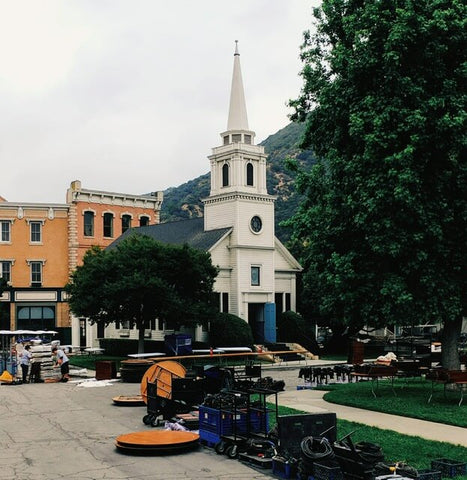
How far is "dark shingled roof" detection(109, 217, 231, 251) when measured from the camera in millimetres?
52322

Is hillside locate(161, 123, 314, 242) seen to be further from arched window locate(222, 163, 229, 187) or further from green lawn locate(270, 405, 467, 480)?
green lawn locate(270, 405, 467, 480)

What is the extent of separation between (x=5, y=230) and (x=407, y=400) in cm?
4706

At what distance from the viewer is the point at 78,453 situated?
1548cm

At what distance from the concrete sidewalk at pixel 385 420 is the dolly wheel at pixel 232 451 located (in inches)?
167

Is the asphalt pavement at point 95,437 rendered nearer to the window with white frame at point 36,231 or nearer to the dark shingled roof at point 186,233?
the dark shingled roof at point 186,233

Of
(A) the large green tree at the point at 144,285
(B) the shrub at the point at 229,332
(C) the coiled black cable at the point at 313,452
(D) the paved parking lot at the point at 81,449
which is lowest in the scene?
(D) the paved parking lot at the point at 81,449

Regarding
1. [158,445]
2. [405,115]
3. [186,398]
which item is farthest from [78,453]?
[405,115]

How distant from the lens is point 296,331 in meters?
52.9

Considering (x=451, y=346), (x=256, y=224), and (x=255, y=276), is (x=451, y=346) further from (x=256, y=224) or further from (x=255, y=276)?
(x=256, y=224)

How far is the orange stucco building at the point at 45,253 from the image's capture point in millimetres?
61531

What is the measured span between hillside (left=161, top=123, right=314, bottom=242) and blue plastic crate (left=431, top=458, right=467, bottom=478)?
3150 inches

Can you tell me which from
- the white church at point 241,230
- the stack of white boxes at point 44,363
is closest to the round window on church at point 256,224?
the white church at point 241,230

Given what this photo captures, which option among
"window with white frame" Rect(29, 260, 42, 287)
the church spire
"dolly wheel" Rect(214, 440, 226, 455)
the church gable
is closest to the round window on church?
the church gable

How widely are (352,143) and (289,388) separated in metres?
10.7
